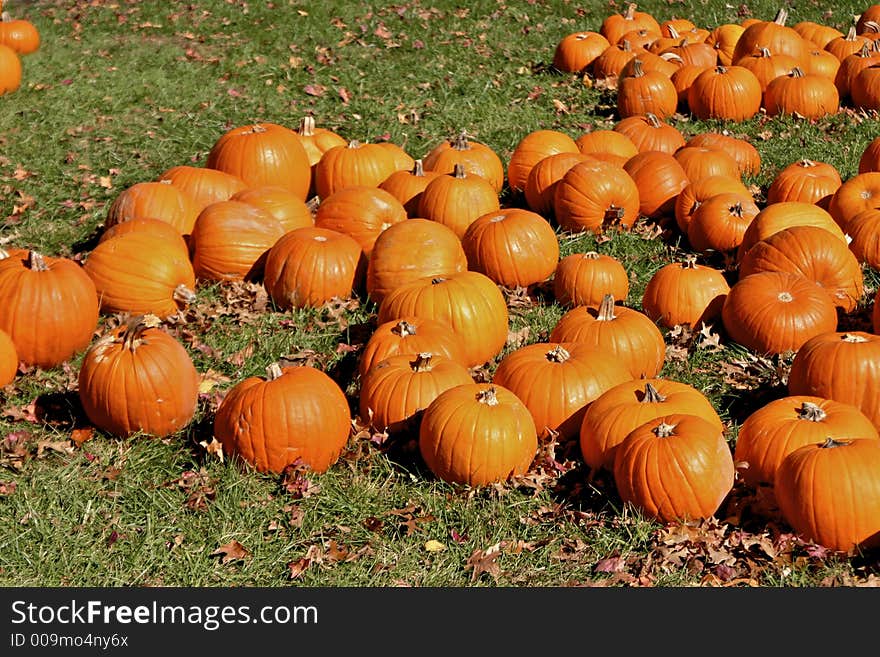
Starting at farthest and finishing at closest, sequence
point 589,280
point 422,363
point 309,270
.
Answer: point 309,270, point 589,280, point 422,363

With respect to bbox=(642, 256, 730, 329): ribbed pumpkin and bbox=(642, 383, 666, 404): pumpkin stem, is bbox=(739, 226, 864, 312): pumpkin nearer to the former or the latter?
bbox=(642, 256, 730, 329): ribbed pumpkin

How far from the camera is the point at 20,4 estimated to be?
1368 cm

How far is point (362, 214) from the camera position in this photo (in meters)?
7.31

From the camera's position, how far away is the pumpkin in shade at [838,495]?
4.43 metres

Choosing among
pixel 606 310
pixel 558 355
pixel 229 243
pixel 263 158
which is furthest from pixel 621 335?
pixel 263 158

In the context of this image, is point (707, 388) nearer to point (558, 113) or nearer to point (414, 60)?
point (558, 113)

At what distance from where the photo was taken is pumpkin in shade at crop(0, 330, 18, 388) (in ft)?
19.1

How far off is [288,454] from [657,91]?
678 centimetres

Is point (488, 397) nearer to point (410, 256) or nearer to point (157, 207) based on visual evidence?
point (410, 256)

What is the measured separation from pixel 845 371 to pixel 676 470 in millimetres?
1319

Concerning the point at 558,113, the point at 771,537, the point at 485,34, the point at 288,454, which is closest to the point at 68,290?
the point at 288,454

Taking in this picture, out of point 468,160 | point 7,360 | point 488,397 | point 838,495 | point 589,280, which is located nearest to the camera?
point 838,495

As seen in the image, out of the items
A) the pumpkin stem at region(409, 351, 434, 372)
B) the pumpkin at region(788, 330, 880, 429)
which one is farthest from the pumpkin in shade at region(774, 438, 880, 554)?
the pumpkin stem at region(409, 351, 434, 372)

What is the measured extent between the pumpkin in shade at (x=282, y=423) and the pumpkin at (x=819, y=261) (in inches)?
123
